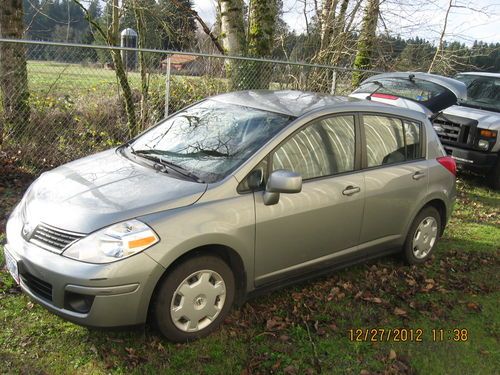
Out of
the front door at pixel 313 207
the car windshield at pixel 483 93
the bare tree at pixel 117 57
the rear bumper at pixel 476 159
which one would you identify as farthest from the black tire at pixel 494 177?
the bare tree at pixel 117 57

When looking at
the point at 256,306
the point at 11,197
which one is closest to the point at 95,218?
the point at 256,306

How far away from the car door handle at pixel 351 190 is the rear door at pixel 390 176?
0.12 meters

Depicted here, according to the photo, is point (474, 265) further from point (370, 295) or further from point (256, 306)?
point (256, 306)

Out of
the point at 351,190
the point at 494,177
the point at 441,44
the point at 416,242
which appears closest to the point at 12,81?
the point at 351,190

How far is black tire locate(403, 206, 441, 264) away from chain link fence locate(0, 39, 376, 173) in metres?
3.56

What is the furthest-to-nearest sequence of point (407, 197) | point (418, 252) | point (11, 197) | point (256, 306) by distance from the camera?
point (11, 197), point (418, 252), point (407, 197), point (256, 306)

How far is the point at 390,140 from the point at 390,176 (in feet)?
1.22

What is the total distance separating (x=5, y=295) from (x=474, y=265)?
466 cm

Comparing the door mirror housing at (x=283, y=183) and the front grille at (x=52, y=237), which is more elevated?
the door mirror housing at (x=283, y=183)

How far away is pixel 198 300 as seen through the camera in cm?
330

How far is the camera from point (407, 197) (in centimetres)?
468

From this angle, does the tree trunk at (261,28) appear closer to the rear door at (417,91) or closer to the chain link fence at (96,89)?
the chain link fence at (96,89)

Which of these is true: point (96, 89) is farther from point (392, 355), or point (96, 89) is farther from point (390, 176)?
point (392, 355)

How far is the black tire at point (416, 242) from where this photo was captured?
16.2ft
